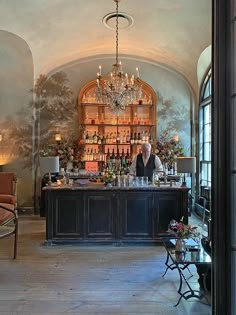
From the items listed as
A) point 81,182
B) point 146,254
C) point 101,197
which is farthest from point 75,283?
point 81,182

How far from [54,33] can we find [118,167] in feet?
11.6

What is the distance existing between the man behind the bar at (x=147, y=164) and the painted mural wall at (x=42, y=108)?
105 inches

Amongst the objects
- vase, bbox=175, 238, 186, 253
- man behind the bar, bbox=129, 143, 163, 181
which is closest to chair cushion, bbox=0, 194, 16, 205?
man behind the bar, bbox=129, 143, 163, 181

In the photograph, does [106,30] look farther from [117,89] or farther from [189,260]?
[189,260]

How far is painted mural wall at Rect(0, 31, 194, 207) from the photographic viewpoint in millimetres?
7777

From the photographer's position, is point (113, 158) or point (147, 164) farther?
point (113, 158)

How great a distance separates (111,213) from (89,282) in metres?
1.64

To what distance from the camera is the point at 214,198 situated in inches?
76.0

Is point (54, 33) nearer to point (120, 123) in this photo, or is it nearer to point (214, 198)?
point (120, 123)

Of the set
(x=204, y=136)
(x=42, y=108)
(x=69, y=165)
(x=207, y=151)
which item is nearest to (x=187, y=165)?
(x=207, y=151)

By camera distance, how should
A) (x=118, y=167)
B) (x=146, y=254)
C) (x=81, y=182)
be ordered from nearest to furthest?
(x=146, y=254), (x=81, y=182), (x=118, y=167)

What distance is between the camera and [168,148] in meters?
8.39

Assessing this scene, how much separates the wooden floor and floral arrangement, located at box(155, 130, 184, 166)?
359 cm

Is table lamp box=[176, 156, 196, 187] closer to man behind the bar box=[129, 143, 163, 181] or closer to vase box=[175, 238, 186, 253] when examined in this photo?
man behind the bar box=[129, 143, 163, 181]
